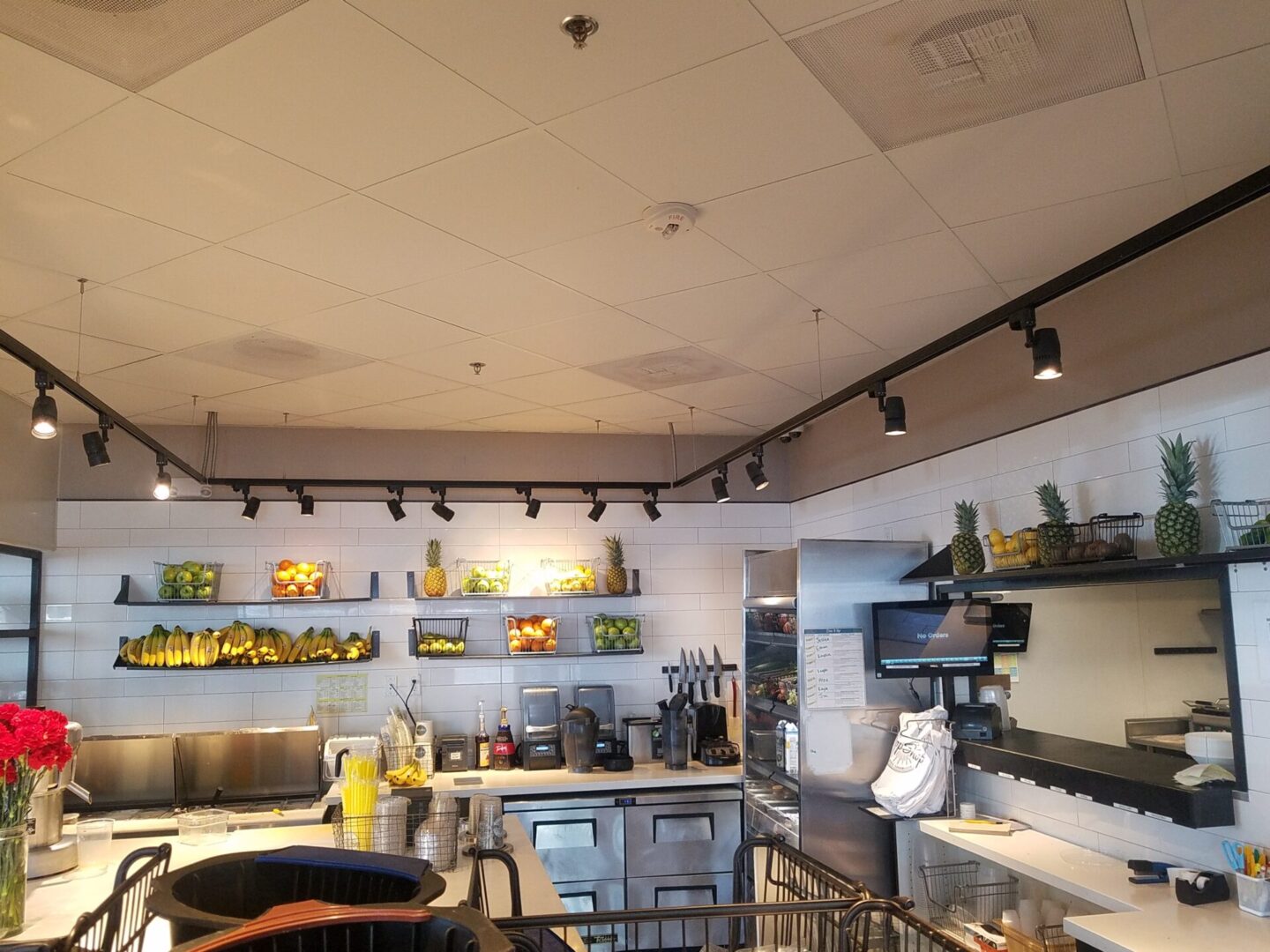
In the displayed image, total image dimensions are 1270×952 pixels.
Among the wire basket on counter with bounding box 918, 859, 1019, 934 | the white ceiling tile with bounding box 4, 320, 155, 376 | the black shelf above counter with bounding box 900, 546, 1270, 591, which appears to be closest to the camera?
the black shelf above counter with bounding box 900, 546, 1270, 591

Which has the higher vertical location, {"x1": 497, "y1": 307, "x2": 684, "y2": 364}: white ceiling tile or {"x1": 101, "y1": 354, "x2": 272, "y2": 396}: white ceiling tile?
{"x1": 101, "y1": 354, "x2": 272, "y2": 396}: white ceiling tile

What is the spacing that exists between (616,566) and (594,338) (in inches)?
92.5

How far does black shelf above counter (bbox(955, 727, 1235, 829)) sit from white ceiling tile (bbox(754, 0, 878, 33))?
2365 millimetres

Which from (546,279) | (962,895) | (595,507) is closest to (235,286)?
(546,279)

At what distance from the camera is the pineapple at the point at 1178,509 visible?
9.21 ft

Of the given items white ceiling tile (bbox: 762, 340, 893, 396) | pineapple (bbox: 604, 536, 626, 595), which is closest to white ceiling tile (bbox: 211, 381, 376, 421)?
pineapple (bbox: 604, 536, 626, 595)

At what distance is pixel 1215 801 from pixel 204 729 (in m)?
5.04

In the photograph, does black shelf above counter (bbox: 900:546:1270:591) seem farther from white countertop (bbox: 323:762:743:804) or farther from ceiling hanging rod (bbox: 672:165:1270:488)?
white countertop (bbox: 323:762:743:804)

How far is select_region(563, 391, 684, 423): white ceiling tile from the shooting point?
16.7ft

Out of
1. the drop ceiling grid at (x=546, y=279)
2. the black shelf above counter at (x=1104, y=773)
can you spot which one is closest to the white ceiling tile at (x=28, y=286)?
the drop ceiling grid at (x=546, y=279)

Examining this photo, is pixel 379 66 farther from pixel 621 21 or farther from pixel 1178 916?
pixel 1178 916

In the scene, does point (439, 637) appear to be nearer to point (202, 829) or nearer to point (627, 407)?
point (627, 407)

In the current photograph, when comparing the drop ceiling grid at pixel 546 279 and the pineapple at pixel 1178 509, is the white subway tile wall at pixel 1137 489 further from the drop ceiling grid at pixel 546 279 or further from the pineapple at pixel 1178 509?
the drop ceiling grid at pixel 546 279

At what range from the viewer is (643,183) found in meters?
2.56
